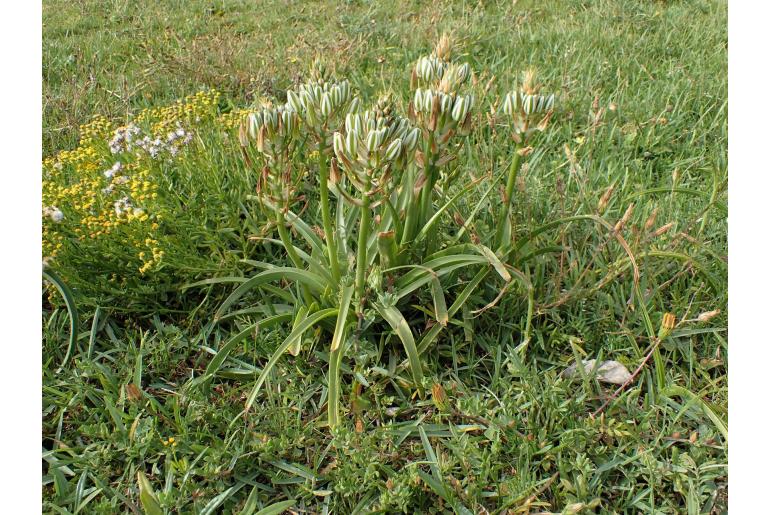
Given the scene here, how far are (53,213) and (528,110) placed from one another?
1482mm

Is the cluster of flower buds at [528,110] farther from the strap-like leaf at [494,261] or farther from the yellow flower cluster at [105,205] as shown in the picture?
the yellow flower cluster at [105,205]

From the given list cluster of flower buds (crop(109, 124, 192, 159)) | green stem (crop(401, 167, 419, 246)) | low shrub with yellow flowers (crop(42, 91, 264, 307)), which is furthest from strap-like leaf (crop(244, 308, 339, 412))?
cluster of flower buds (crop(109, 124, 192, 159))

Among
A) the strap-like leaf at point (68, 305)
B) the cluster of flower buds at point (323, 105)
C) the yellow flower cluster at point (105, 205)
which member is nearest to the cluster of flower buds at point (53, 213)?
the yellow flower cluster at point (105, 205)

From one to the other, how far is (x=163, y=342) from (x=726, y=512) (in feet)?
5.64

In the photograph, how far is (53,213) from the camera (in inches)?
81.2

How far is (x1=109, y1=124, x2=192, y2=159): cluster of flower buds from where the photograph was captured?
2428 millimetres

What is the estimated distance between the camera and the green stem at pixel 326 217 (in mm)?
1761

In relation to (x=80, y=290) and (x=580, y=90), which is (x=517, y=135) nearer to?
(x=80, y=290)

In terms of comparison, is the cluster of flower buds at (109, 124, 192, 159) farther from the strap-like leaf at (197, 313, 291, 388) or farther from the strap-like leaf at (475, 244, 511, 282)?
the strap-like leaf at (475, 244, 511, 282)

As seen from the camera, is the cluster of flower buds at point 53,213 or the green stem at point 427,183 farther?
the cluster of flower buds at point 53,213

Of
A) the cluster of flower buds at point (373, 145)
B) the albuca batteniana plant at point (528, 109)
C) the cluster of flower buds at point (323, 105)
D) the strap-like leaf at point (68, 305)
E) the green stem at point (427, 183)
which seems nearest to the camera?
the cluster of flower buds at point (373, 145)

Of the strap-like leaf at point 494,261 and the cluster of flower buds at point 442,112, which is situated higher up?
the cluster of flower buds at point 442,112

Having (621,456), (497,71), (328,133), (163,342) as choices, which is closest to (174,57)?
(497,71)

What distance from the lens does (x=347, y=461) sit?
5.74 feet
